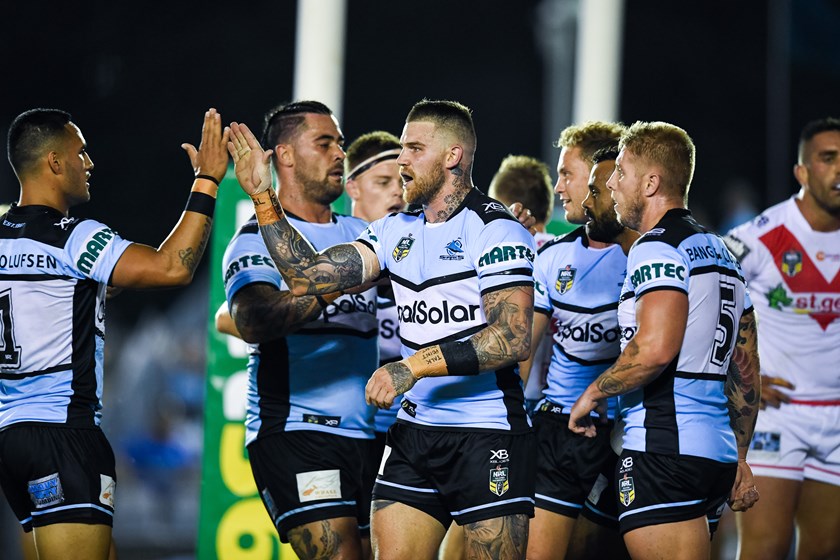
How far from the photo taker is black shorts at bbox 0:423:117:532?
199 inches

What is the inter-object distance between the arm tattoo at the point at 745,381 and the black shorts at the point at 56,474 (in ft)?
9.71

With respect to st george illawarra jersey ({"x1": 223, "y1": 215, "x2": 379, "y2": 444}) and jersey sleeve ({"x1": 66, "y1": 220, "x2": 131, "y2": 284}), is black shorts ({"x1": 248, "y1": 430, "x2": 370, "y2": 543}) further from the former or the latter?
jersey sleeve ({"x1": 66, "y1": 220, "x2": 131, "y2": 284})

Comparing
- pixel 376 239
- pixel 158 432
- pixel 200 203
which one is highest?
pixel 200 203

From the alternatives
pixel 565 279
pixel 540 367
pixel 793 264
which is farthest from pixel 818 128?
pixel 540 367

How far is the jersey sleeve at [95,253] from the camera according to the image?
5.09m

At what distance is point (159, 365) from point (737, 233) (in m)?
11.3

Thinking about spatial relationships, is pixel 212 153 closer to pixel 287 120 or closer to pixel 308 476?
pixel 287 120

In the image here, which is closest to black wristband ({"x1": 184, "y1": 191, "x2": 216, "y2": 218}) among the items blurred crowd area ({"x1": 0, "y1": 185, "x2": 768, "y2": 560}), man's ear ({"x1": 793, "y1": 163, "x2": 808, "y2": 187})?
man's ear ({"x1": 793, "y1": 163, "x2": 808, "y2": 187})

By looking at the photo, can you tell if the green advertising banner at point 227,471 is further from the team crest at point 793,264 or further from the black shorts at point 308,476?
the team crest at point 793,264

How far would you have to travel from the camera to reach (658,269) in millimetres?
4812

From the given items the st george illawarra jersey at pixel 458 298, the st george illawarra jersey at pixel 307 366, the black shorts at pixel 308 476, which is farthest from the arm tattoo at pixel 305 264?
the black shorts at pixel 308 476

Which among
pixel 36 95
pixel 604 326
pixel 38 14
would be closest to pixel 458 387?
pixel 604 326

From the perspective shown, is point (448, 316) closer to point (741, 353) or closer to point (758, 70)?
point (741, 353)

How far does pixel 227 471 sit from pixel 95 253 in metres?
2.66
